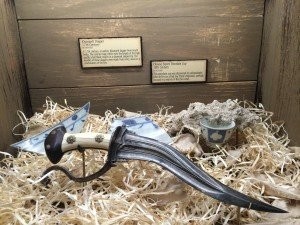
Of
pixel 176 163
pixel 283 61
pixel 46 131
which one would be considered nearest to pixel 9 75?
pixel 46 131

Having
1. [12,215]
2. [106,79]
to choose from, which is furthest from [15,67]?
[12,215]

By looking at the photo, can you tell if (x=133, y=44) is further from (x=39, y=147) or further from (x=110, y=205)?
(x=110, y=205)

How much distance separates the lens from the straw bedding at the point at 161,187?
798 mm

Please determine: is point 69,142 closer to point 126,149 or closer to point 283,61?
point 126,149

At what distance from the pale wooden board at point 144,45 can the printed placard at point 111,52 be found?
22 millimetres

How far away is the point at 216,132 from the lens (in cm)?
103

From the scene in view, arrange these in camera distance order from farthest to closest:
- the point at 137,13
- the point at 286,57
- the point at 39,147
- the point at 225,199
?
the point at 137,13
the point at 286,57
the point at 39,147
the point at 225,199

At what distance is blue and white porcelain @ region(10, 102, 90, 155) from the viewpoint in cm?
96

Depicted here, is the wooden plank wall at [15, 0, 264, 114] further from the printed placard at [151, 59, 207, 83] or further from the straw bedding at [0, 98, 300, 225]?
the straw bedding at [0, 98, 300, 225]

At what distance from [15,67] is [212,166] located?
81 centimetres

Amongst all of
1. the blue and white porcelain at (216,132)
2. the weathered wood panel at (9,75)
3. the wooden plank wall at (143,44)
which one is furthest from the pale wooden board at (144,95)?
the blue and white porcelain at (216,132)

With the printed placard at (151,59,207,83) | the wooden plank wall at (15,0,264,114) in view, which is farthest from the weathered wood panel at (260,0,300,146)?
the printed placard at (151,59,207,83)

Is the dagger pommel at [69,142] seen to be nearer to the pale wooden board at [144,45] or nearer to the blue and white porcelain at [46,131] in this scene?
the blue and white porcelain at [46,131]

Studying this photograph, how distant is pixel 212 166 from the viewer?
1.02 metres
